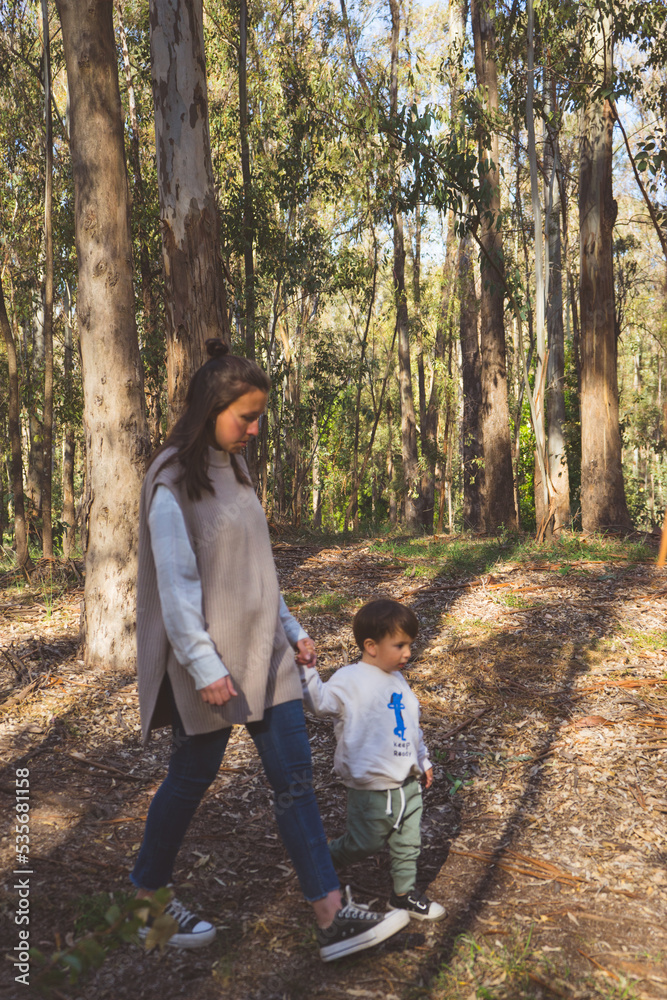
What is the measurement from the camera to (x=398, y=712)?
9.30 ft

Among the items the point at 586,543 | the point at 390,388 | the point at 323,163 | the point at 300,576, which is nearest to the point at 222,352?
the point at 300,576

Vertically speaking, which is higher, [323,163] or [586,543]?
[323,163]

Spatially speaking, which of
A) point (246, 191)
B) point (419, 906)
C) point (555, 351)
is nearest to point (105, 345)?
point (419, 906)

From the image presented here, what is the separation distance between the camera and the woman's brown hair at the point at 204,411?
2.51 meters

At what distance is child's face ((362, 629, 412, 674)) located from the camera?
2.83 metres

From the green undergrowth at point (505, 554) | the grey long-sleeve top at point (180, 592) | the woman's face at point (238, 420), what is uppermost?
the woman's face at point (238, 420)

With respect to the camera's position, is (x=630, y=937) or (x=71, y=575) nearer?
(x=630, y=937)

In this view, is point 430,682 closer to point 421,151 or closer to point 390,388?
point 421,151

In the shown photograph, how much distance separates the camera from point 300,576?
24.3 ft

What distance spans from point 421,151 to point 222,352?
258 inches

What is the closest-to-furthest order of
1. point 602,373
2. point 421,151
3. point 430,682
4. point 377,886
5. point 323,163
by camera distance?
point 377,886, point 430,682, point 421,151, point 602,373, point 323,163

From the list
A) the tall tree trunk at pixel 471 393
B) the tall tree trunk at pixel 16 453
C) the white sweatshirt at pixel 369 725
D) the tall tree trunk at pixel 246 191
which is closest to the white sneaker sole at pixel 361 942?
the white sweatshirt at pixel 369 725

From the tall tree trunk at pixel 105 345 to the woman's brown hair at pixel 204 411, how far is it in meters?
2.61

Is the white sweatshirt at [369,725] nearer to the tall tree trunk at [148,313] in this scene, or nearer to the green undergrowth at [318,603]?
the green undergrowth at [318,603]
